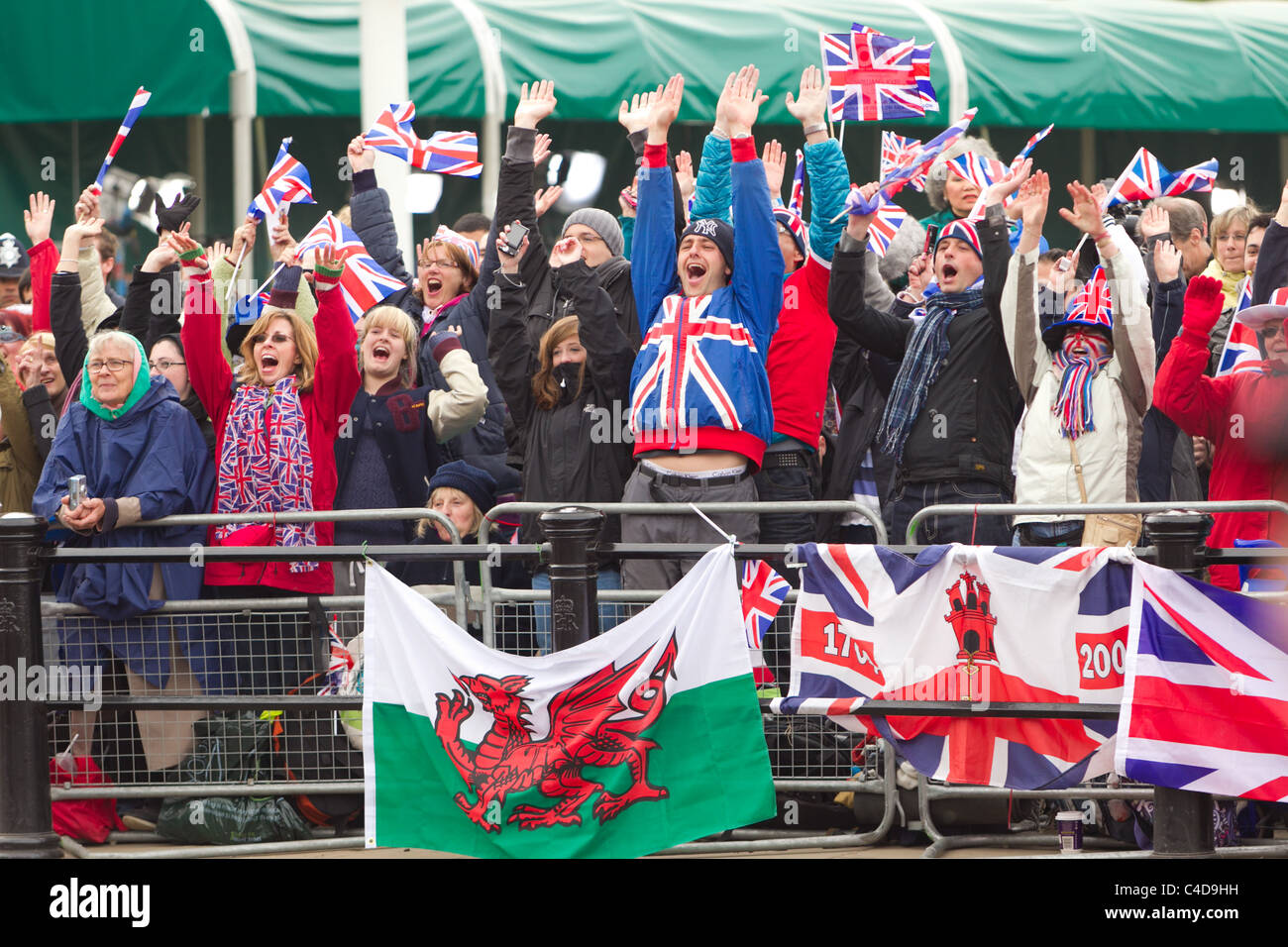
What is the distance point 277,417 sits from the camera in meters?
8.22

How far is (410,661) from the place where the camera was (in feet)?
22.6

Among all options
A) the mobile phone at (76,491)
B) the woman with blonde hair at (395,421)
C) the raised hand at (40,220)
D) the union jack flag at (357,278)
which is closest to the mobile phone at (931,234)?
the woman with blonde hair at (395,421)

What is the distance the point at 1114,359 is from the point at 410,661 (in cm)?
341

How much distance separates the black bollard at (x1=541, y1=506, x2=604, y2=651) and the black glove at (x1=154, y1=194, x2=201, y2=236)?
329 cm

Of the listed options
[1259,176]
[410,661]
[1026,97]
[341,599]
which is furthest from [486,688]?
[1259,176]

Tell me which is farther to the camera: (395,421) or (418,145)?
(418,145)

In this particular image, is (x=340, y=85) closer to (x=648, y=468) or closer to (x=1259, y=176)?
(x=648, y=468)

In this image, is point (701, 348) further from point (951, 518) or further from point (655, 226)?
point (951, 518)

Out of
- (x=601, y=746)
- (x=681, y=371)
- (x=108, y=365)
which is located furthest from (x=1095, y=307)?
(x=108, y=365)

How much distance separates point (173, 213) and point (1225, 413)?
5.04 metres

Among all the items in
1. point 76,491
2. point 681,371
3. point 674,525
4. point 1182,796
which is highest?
point 681,371

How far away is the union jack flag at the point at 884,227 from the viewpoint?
10258 millimetres
